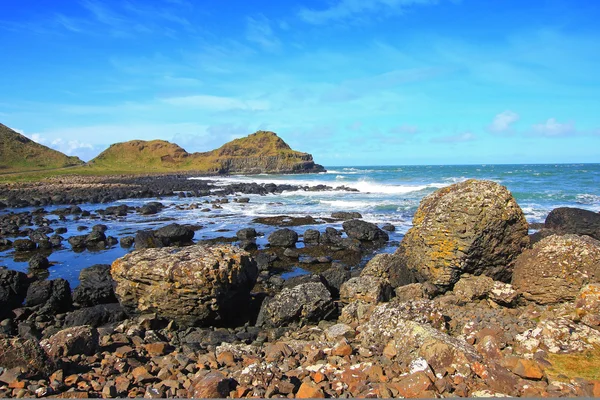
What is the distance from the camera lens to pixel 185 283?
7707mm

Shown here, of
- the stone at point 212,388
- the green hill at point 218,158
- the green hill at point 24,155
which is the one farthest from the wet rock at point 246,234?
the green hill at point 218,158

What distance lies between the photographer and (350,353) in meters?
5.63

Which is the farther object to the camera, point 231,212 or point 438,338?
point 231,212

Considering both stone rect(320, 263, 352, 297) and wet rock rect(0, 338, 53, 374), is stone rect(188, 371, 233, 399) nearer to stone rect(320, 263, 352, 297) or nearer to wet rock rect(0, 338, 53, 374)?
wet rock rect(0, 338, 53, 374)

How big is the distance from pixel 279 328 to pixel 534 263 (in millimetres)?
5161

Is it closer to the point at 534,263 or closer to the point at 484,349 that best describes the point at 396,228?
the point at 534,263

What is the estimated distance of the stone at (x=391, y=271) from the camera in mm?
9750

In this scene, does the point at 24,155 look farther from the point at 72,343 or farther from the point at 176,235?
the point at 72,343

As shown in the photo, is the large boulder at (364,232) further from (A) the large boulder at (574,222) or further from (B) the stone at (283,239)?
(A) the large boulder at (574,222)

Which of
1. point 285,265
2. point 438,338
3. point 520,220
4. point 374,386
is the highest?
point 520,220

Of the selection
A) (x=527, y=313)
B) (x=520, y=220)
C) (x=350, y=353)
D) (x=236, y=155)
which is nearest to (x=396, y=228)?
(x=520, y=220)

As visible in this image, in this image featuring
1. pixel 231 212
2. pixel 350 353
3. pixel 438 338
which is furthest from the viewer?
pixel 231 212

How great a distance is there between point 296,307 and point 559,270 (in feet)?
16.4

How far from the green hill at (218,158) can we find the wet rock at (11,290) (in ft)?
365
